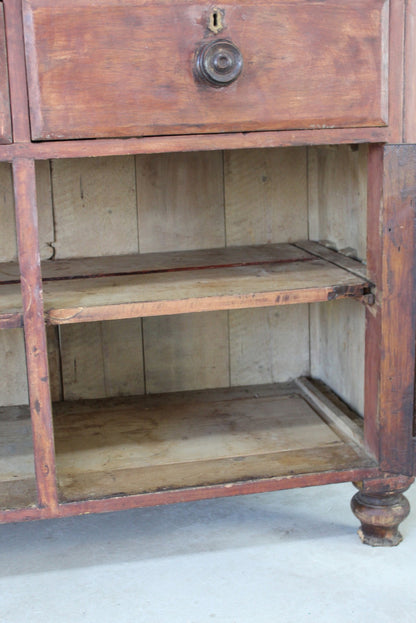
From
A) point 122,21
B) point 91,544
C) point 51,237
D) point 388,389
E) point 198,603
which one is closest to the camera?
point 122,21

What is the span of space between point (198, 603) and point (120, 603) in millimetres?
133

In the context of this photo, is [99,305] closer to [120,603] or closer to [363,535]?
Answer: [120,603]

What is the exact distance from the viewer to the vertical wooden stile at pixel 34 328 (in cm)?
131

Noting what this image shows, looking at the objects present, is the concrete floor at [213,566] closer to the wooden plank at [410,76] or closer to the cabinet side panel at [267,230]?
the cabinet side panel at [267,230]

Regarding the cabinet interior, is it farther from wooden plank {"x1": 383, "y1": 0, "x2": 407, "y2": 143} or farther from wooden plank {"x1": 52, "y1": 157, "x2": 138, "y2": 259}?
wooden plank {"x1": 383, "y1": 0, "x2": 407, "y2": 143}

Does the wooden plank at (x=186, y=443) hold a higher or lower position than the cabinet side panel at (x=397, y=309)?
lower

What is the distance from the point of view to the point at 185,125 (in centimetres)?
133

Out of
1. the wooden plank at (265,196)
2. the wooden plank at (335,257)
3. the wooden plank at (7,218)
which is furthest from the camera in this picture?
the wooden plank at (265,196)

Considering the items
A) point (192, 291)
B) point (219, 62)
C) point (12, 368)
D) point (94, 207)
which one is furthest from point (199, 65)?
point (12, 368)

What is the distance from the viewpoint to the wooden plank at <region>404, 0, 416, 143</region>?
4.54 ft

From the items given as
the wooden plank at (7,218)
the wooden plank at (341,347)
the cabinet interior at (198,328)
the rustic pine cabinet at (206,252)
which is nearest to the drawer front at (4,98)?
the rustic pine cabinet at (206,252)

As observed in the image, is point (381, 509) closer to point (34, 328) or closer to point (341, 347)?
point (341, 347)

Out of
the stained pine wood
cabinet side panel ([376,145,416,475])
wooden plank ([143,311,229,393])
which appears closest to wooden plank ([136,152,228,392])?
wooden plank ([143,311,229,393])

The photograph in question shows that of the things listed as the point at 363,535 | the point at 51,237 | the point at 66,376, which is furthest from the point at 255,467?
the point at 51,237
